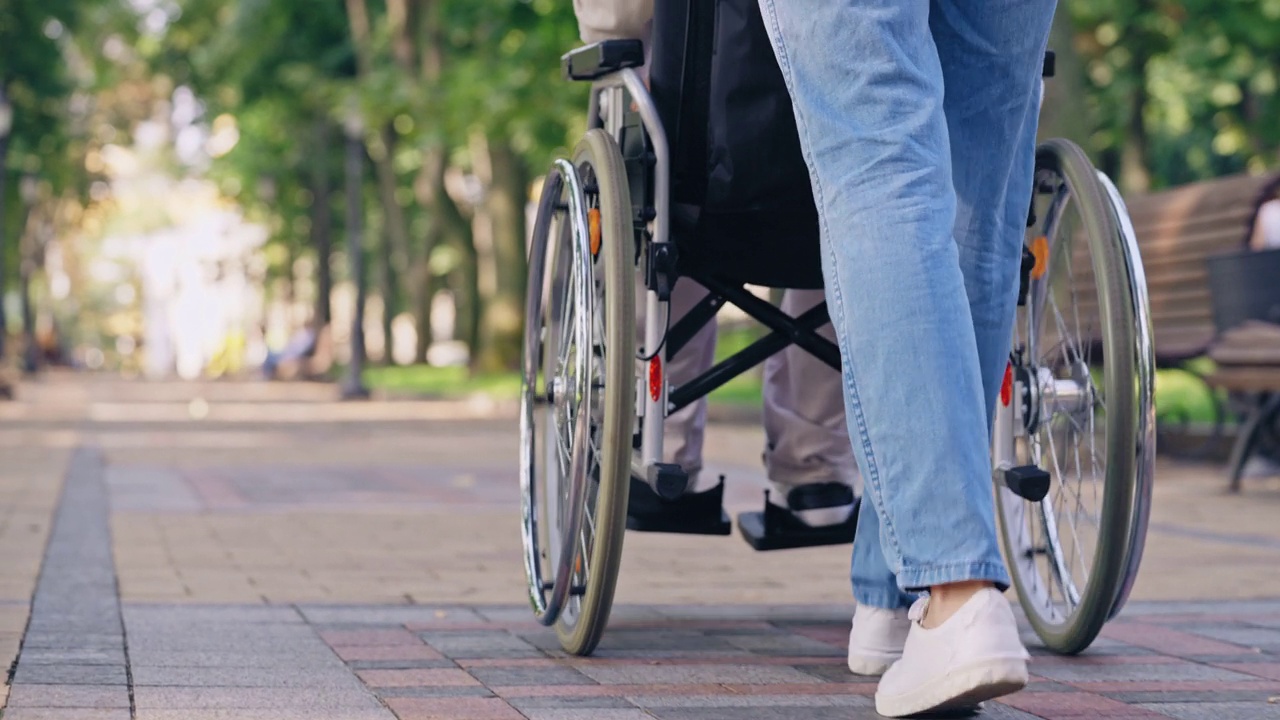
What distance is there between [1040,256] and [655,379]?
0.81 meters

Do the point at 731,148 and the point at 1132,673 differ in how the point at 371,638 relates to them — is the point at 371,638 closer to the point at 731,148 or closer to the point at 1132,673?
the point at 731,148

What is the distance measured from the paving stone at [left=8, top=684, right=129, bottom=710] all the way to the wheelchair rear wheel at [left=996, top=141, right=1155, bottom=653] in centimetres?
149

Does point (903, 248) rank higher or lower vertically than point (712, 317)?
higher

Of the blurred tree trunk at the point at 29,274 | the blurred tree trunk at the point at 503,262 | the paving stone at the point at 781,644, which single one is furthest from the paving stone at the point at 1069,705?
the blurred tree trunk at the point at 29,274

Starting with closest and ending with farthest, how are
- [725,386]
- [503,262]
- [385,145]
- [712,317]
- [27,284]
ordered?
[712,317], [725,386], [503,262], [385,145], [27,284]

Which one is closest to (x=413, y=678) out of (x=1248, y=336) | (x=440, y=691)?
(x=440, y=691)

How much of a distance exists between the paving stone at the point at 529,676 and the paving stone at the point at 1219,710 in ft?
3.01

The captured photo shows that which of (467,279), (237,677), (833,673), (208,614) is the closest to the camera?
(237,677)

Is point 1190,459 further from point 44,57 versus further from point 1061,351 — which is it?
point 44,57

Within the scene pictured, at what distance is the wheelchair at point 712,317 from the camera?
10.6 feet

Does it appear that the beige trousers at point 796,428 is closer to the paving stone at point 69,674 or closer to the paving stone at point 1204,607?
the paving stone at point 1204,607

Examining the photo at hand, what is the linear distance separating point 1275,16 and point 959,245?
14.1 metres

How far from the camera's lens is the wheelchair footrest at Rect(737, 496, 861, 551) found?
4000 millimetres

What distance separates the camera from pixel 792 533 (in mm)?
4012
